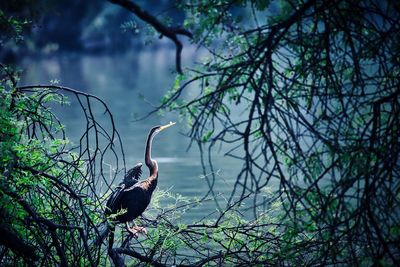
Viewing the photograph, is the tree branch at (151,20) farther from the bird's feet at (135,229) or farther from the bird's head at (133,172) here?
the bird's feet at (135,229)

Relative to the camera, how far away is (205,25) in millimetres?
5805

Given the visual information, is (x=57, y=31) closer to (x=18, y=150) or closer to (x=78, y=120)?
(x=78, y=120)

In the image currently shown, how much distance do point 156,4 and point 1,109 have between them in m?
37.6

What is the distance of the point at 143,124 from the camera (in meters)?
20.0

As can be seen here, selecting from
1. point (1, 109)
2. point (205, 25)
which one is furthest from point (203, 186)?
point (1, 109)

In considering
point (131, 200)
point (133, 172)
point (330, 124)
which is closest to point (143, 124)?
point (133, 172)

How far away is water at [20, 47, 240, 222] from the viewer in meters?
11.3

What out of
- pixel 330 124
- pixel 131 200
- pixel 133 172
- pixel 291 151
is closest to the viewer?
pixel 330 124

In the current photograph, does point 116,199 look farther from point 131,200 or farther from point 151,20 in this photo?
point 151,20

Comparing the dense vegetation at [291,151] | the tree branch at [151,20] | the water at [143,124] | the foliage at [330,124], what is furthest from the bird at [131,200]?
the foliage at [330,124]

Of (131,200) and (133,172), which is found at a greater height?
(133,172)

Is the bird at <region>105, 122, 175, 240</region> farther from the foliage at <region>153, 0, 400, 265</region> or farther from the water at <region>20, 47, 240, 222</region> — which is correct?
the foliage at <region>153, 0, 400, 265</region>

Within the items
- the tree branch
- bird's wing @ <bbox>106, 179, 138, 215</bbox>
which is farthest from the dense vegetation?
bird's wing @ <bbox>106, 179, 138, 215</bbox>

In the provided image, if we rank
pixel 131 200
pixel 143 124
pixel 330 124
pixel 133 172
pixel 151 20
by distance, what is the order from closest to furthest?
pixel 330 124 < pixel 151 20 < pixel 131 200 < pixel 133 172 < pixel 143 124
